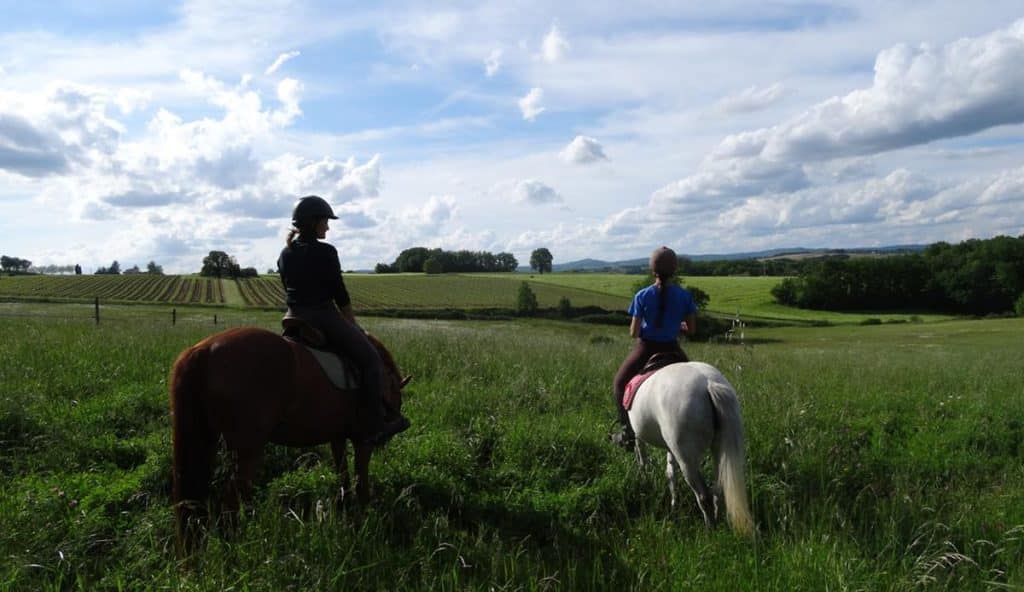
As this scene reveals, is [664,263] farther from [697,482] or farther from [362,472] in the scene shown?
[362,472]

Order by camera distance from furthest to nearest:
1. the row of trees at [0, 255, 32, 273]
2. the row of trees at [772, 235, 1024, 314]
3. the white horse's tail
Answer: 1. the row of trees at [0, 255, 32, 273]
2. the row of trees at [772, 235, 1024, 314]
3. the white horse's tail

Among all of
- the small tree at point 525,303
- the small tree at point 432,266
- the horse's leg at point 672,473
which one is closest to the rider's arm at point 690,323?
the horse's leg at point 672,473

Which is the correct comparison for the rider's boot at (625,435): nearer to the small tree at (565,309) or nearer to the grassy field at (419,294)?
the grassy field at (419,294)

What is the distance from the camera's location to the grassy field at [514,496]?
392cm

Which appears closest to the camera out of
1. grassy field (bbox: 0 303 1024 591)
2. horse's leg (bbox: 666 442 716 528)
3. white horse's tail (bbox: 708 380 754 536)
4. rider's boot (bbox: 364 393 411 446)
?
grassy field (bbox: 0 303 1024 591)

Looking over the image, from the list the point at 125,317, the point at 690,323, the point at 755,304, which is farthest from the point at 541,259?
the point at 690,323

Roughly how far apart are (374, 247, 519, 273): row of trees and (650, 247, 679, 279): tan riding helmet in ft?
356

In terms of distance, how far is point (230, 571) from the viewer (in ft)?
12.6

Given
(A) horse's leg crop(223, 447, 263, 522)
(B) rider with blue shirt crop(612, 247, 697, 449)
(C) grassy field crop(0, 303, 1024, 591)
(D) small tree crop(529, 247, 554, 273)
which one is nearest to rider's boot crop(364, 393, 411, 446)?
(C) grassy field crop(0, 303, 1024, 591)

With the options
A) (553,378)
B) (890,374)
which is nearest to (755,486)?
(553,378)

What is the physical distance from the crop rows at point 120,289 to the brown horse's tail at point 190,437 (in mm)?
54124

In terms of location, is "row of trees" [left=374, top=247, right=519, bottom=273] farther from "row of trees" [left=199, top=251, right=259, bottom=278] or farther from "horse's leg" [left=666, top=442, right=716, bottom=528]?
"horse's leg" [left=666, top=442, right=716, bottom=528]

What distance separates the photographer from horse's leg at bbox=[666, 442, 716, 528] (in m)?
4.97

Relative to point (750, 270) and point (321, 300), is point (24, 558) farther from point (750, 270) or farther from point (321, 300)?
point (750, 270)
